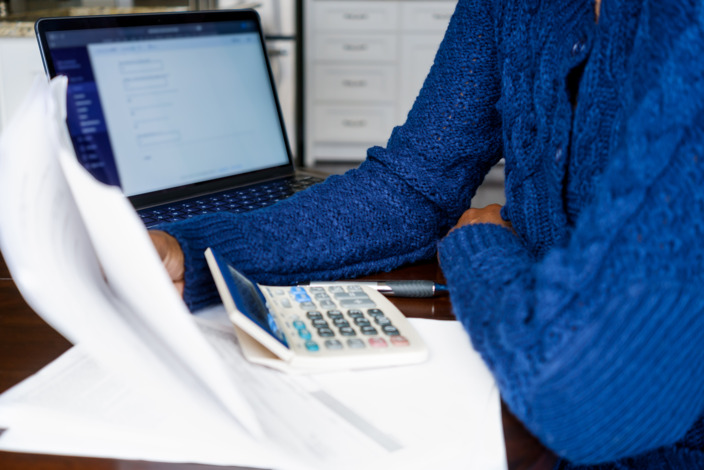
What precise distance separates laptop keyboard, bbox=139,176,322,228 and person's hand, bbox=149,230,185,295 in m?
0.26

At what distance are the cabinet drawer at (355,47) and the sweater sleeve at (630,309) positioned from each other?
3.09m

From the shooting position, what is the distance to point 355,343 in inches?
19.6

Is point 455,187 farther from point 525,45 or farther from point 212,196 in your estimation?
point 212,196

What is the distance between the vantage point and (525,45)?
0.65m

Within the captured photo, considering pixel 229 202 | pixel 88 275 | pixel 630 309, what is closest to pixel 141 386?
pixel 88 275

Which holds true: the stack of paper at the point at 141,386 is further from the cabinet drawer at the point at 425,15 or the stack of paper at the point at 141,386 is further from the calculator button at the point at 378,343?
the cabinet drawer at the point at 425,15

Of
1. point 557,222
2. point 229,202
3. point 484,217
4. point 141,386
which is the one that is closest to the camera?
point 141,386

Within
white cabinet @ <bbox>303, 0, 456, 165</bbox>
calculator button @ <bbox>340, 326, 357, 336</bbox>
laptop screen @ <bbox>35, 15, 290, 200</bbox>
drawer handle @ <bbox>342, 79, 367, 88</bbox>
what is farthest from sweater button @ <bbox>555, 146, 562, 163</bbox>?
drawer handle @ <bbox>342, 79, 367, 88</bbox>

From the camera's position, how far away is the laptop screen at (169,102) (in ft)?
2.96

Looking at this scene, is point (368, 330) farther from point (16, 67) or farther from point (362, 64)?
point (362, 64)

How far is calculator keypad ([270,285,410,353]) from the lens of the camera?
50 centimetres

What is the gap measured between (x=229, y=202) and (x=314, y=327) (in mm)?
485

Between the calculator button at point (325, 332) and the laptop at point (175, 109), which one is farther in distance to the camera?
the laptop at point (175, 109)

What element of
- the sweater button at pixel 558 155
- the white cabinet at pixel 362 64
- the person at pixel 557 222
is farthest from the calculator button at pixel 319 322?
the white cabinet at pixel 362 64
